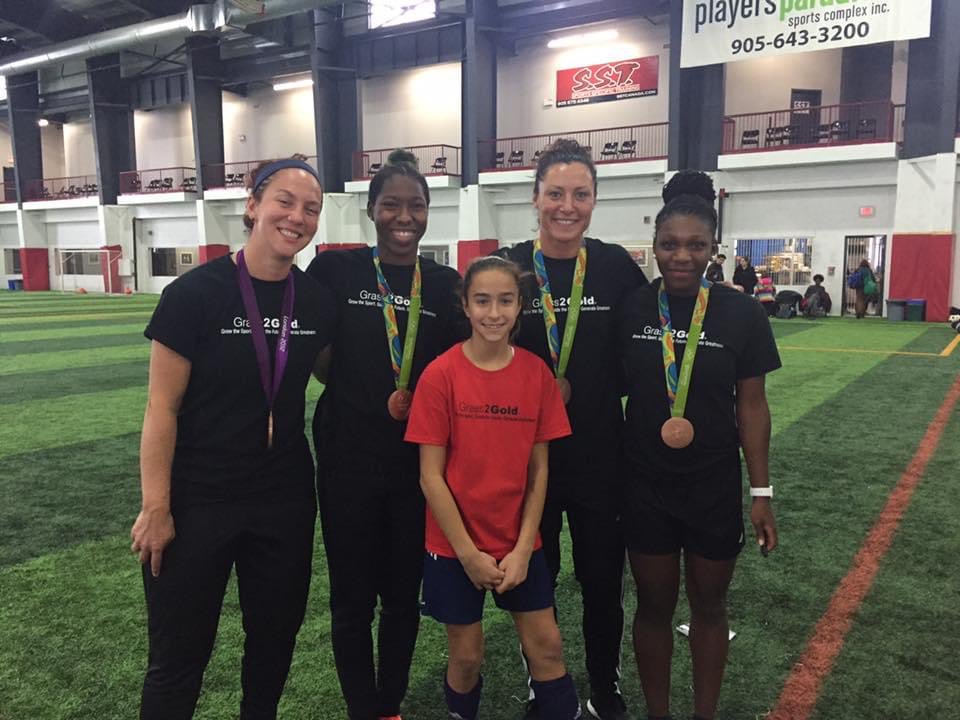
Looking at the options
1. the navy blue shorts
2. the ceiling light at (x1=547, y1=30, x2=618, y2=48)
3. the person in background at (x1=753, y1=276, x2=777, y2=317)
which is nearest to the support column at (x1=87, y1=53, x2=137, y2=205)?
the ceiling light at (x1=547, y1=30, x2=618, y2=48)

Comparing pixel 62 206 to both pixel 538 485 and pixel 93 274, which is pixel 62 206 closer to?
pixel 93 274

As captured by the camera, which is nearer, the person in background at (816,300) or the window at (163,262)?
the person in background at (816,300)

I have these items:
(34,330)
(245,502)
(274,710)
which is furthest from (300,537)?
(34,330)

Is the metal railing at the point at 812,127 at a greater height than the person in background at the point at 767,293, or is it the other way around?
the metal railing at the point at 812,127

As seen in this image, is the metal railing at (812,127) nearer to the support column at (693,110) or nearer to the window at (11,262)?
the support column at (693,110)

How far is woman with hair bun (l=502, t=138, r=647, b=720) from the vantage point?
8.78 ft

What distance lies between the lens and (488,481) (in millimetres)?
2379

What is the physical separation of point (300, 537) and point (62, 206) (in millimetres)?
37892

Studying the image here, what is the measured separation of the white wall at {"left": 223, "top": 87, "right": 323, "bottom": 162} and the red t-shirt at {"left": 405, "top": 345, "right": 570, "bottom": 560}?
29448mm

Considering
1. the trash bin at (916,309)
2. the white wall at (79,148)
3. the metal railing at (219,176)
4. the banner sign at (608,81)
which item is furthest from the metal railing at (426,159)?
the white wall at (79,148)

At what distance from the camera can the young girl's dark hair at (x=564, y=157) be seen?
109 inches

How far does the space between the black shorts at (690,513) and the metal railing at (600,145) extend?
2139cm

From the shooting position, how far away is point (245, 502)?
87.4 inches

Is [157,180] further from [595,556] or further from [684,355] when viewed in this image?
[684,355]
